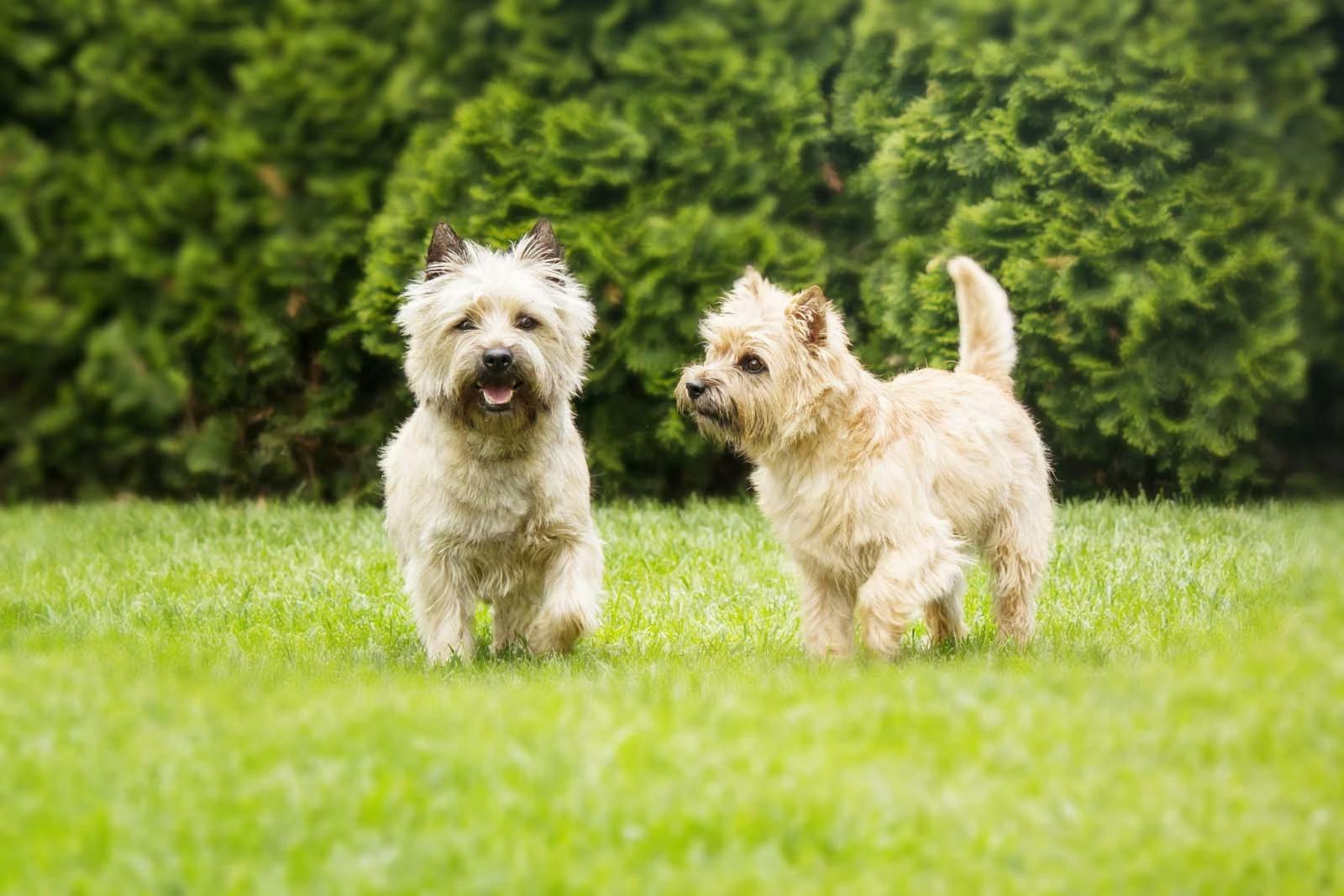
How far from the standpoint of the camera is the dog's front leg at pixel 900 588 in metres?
5.41

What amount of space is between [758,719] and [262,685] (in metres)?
1.89

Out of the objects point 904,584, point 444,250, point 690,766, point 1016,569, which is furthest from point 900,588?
point 444,250

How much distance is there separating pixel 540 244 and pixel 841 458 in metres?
1.51

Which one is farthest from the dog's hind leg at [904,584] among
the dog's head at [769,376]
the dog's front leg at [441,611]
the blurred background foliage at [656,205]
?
the blurred background foliage at [656,205]

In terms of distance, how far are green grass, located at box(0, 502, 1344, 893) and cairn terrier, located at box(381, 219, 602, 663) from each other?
1.05ft

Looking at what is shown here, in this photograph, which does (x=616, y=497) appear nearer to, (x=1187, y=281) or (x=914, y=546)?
(x=1187, y=281)

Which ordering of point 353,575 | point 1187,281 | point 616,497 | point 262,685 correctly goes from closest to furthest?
1. point 262,685
2. point 353,575
3. point 1187,281
4. point 616,497

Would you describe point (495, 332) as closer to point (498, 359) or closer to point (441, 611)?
point (498, 359)

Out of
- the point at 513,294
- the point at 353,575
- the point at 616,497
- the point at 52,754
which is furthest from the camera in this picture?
the point at 616,497

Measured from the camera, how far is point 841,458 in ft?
18.7

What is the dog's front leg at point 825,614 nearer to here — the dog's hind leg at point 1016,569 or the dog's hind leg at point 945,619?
the dog's hind leg at point 945,619

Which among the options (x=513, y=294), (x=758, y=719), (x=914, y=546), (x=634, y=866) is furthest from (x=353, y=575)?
(x=634, y=866)

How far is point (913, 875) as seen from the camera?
357 centimetres

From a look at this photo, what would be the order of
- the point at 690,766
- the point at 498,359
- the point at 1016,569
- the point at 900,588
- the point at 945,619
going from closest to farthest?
the point at 690,766, the point at 900,588, the point at 498,359, the point at 1016,569, the point at 945,619
